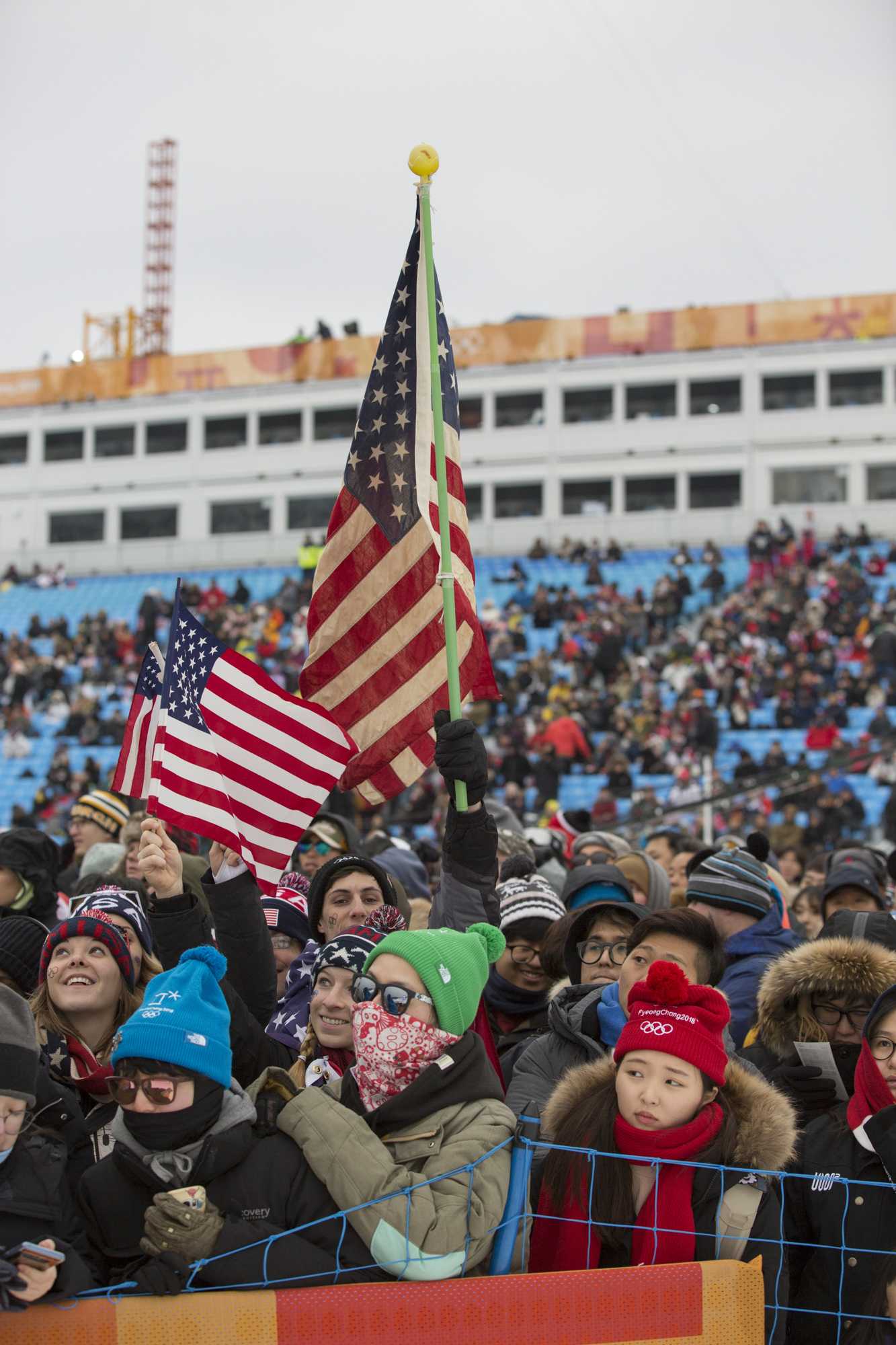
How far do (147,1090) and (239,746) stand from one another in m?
1.94

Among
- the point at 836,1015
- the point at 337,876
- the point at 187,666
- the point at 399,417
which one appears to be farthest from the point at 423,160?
the point at 836,1015

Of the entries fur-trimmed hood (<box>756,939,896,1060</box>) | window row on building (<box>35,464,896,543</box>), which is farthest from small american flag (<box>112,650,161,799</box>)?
window row on building (<box>35,464,896,543</box>)

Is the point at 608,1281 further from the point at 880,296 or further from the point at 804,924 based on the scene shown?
the point at 880,296

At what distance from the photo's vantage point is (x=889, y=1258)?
288 centimetres

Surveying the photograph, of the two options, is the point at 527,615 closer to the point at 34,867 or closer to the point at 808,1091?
the point at 34,867

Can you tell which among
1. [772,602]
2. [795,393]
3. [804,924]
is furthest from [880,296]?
[804,924]

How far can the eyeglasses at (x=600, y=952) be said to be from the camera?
413 cm

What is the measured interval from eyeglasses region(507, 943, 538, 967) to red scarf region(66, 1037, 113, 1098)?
157 cm

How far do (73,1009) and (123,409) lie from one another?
4486 cm

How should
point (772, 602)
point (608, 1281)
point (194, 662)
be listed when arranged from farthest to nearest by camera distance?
1. point (772, 602)
2. point (194, 662)
3. point (608, 1281)

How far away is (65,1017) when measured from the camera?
3533 mm

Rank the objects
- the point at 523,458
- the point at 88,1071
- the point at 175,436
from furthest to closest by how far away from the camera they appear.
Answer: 1. the point at 175,436
2. the point at 523,458
3. the point at 88,1071

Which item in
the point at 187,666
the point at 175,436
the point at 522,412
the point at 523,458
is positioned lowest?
the point at 187,666

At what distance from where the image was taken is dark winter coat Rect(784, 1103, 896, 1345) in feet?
9.66
